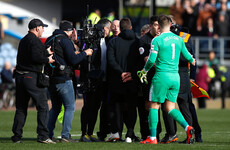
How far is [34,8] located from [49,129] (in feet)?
75.9

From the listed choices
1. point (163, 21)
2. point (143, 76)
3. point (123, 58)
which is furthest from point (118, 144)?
point (163, 21)

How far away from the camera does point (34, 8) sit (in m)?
33.7

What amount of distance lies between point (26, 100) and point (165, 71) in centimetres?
245

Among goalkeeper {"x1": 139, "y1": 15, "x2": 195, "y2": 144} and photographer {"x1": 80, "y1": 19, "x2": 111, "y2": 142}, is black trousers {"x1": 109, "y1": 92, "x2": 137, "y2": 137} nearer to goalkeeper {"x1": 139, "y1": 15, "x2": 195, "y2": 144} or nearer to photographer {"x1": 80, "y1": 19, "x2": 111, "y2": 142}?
photographer {"x1": 80, "y1": 19, "x2": 111, "y2": 142}

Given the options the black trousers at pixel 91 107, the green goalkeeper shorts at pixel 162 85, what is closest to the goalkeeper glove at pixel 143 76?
the green goalkeeper shorts at pixel 162 85

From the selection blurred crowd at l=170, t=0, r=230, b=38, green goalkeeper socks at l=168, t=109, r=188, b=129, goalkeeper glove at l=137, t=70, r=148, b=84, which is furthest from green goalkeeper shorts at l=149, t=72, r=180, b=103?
blurred crowd at l=170, t=0, r=230, b=38

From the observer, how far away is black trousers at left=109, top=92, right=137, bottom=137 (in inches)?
438

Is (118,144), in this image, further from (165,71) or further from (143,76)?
(165,71)

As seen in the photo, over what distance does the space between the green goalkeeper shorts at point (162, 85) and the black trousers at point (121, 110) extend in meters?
0.88

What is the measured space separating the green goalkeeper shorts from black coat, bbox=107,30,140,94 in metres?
0.81

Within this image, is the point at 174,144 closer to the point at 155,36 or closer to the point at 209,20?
the point at 155,36

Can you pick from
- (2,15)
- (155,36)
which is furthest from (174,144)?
(2,15)

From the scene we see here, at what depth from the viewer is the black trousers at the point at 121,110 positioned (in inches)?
438

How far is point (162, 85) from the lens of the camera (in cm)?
1026
